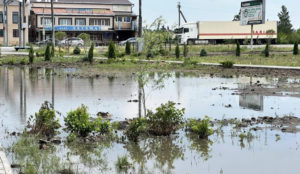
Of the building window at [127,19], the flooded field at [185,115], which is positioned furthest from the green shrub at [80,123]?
the building window at [127,19]

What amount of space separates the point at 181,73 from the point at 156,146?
18869 mm

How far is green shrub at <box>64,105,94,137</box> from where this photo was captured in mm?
9781

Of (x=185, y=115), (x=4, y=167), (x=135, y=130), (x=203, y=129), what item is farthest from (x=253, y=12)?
(x=4, y=167)

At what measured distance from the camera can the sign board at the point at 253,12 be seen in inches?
2176

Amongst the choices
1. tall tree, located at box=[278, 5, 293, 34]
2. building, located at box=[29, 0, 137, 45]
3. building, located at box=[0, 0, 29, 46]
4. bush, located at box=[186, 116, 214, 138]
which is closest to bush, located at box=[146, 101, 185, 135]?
bush, located at box=[186, 116, 214, 138]

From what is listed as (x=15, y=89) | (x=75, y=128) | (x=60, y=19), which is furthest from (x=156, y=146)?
(x=60, y=19)

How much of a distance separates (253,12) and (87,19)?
1309 inches

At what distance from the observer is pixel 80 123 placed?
9.77 meters

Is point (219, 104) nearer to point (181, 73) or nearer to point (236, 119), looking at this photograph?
point (236, 119)

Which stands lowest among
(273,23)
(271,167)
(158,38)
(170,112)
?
(271,167)

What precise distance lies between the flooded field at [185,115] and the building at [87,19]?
56.9 metres

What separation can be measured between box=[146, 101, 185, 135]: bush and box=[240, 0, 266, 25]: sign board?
4703 cm

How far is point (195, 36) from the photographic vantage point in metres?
68.2

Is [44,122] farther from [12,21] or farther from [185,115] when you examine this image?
[12,21]
